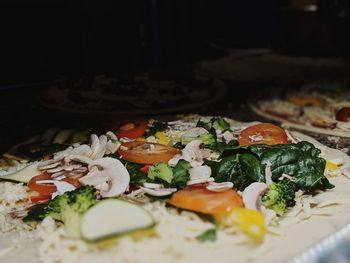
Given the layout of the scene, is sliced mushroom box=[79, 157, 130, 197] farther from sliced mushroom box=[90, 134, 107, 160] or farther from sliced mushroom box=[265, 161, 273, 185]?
sliced mushroom box=[265, 161, 273, 185]

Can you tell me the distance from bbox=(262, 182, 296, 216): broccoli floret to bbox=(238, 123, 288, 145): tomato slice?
1.71ft

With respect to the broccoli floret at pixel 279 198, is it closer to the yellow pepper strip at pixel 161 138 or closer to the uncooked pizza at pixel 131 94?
the yellow pepper strip at pixel 161 138

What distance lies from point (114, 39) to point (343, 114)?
11.4 ft

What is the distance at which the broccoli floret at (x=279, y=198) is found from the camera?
6.84ft

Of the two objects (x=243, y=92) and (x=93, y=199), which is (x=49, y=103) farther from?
(x=93, y=199)

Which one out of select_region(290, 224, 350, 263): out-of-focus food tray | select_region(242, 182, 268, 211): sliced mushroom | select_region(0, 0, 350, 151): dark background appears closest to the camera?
select_region(290, 224, 350, 263): out-of-focus food tray

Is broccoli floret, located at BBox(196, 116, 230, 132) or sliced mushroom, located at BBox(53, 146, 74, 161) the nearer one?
sliced mushroom, located at BBox(53, 146, 74, 161)

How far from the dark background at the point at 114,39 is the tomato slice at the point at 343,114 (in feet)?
3.38

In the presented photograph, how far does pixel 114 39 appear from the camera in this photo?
6531 mm

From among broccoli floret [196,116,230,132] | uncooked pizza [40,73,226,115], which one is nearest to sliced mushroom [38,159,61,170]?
broccoli floret [196,116,230,132]

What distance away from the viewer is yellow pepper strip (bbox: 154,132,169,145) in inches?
108

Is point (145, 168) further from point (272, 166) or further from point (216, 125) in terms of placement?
point (216, 125)

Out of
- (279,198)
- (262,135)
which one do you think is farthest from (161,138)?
(279,198)

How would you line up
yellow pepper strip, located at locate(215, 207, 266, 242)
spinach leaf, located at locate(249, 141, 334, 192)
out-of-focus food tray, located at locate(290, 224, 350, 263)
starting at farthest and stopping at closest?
spinach leaf, located at locate(249, 141, 334, 192), yellow pepper strip, located at locate(215, 207, 266, 242), out-of-focus food tray, located at locate(290, 224, 350, 263)
